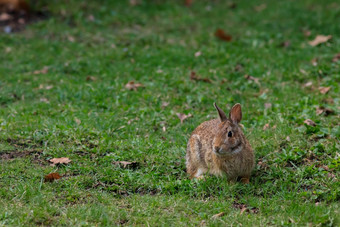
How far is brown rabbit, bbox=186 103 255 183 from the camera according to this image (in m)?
5.52

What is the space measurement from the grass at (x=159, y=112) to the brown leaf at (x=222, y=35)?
128 millimetres

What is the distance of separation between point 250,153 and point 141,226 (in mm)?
1774

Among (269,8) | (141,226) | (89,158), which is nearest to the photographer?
(141,226)

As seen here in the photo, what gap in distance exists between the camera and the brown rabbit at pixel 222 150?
552 centimetres

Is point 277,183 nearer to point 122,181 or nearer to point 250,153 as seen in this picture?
point 250,153

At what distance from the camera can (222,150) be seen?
215 inches

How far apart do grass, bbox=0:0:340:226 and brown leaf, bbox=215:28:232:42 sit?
0.42ft

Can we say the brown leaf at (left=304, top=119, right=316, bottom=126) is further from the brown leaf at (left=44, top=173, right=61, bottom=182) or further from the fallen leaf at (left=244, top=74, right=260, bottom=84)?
the brown leaf at (left=44, top=173, right=61, bottom=182)

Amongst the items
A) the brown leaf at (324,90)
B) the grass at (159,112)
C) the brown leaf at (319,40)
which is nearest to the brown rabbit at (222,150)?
the grass at (159,112)

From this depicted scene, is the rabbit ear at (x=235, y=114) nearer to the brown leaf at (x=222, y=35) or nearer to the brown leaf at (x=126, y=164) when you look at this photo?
the brown leaf at (x=126, y=164)

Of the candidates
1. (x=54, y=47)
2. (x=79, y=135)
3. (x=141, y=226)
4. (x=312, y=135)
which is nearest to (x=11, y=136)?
(x=79, y=135)

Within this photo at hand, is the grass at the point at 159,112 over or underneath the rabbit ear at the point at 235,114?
underneath

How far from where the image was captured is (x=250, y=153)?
584cm

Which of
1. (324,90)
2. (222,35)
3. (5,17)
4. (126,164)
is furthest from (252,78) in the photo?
(5,17)
